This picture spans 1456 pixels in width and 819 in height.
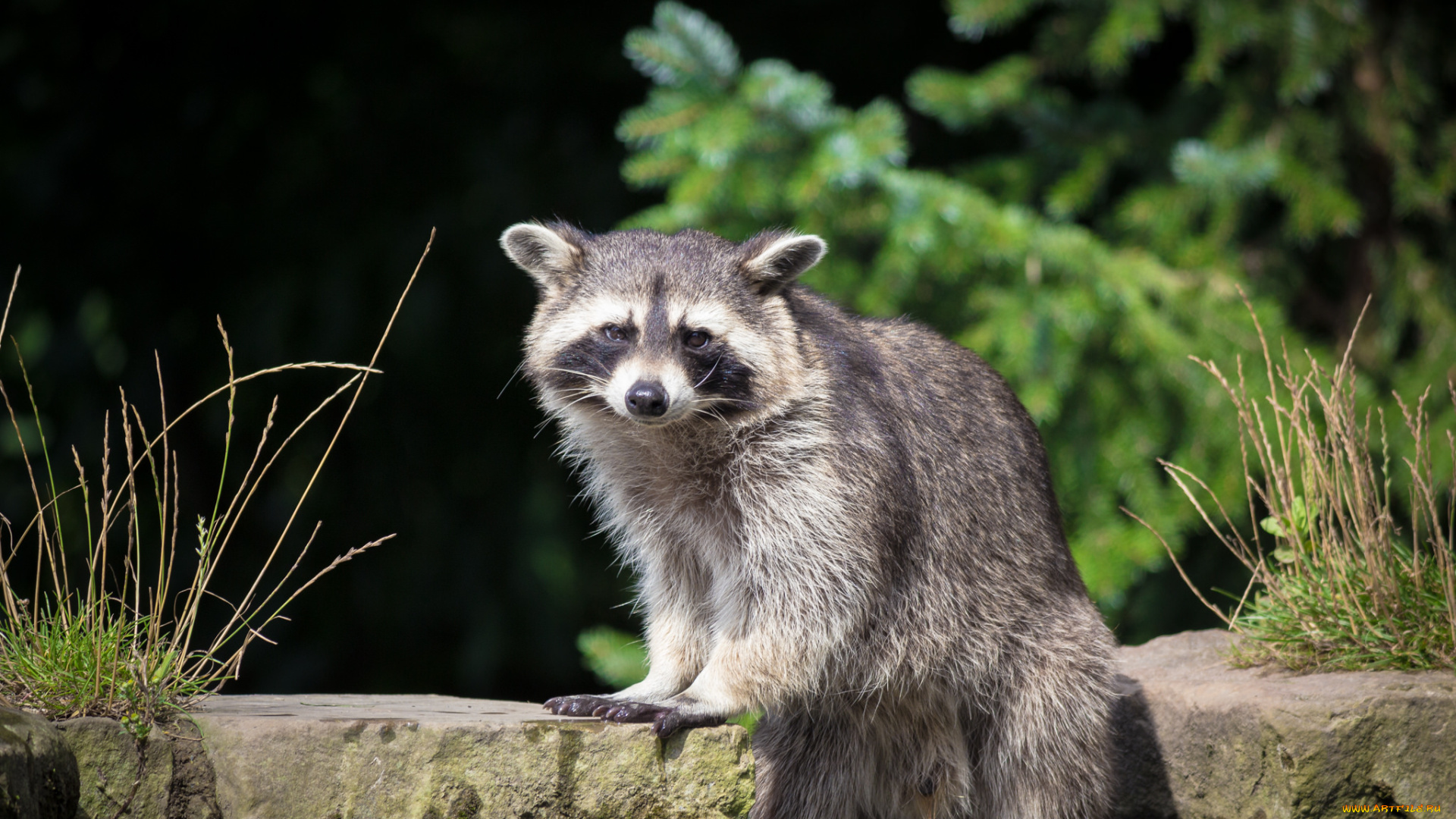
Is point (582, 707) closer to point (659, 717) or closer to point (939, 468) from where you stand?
point (659, 717)

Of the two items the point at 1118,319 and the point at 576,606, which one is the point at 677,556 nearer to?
the point at 1118,319

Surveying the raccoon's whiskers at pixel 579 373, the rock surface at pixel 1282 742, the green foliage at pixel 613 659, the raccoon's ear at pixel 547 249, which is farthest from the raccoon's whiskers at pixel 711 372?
the green foliage at pixel 613 659

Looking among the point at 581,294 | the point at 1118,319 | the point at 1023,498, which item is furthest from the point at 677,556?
the point at 1118,319

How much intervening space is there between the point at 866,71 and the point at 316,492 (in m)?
3.91

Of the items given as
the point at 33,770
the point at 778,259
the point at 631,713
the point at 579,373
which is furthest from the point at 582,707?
the point at 778,259

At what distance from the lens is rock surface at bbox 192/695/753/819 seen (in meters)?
2.99

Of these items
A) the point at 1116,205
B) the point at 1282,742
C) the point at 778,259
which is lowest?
the point at 1282,742

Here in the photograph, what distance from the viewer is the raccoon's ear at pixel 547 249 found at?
3924 millimetres

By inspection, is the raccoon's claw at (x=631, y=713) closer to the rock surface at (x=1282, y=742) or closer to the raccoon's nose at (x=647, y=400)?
the raccoon's nose at (x=647, y=400)

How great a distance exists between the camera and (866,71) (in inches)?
289

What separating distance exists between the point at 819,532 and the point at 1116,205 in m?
3.38

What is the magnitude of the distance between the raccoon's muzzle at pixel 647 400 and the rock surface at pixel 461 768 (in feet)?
2.70

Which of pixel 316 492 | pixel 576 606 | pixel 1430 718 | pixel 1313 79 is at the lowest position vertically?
pixel 576 606

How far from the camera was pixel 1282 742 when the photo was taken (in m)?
3.46
